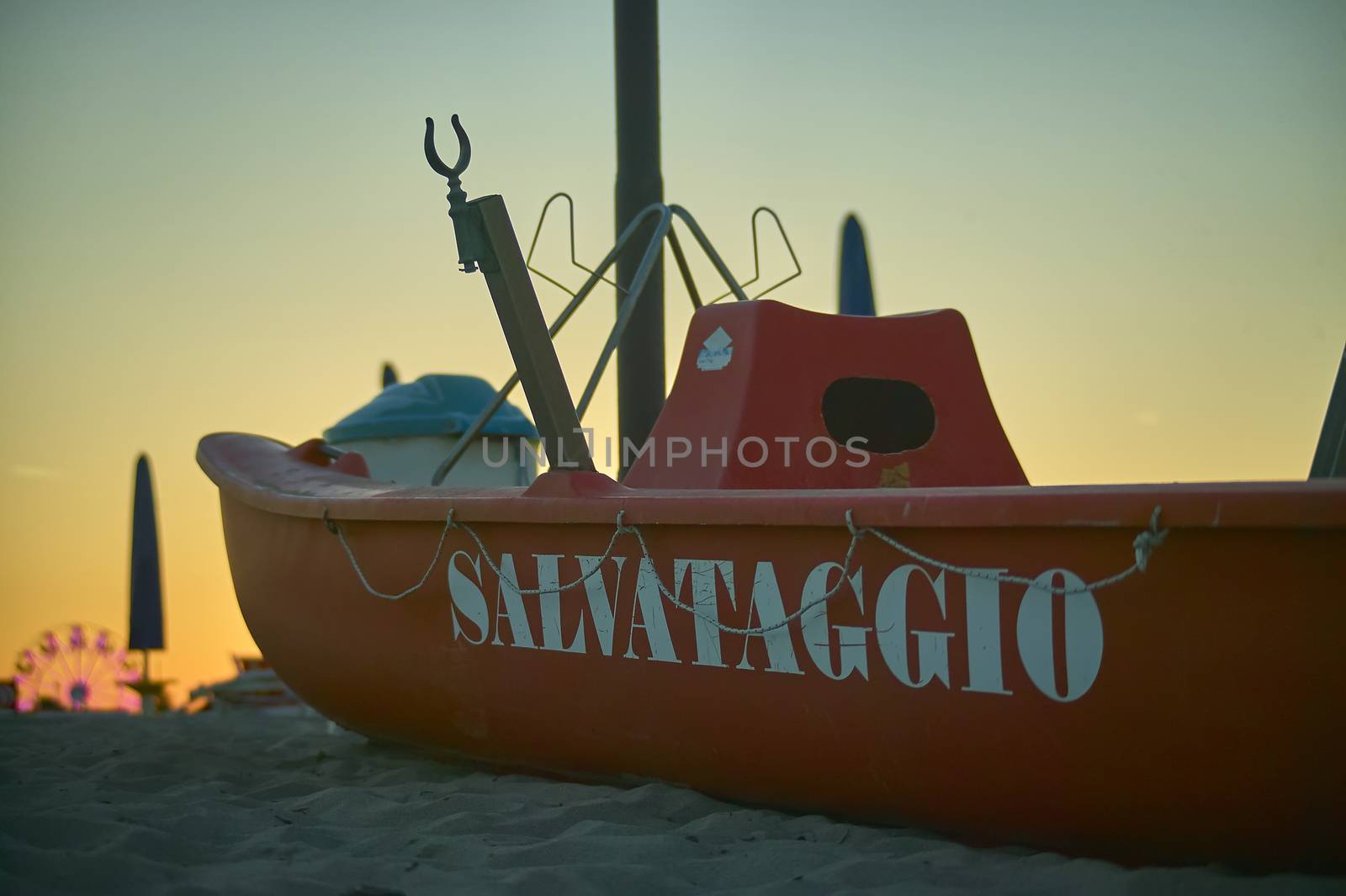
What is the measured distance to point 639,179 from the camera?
18.0 feet

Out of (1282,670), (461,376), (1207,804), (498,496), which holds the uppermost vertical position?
(461,376)

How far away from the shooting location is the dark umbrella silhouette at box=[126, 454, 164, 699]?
23.5ft

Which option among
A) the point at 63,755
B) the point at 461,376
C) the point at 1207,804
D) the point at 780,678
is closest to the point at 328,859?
the point at 780,678

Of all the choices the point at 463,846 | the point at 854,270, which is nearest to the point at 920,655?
the point at 463,846

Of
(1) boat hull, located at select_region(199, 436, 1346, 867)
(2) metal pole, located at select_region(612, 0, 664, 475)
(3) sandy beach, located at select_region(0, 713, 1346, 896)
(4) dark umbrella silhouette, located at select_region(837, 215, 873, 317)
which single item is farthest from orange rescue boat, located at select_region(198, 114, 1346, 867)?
(2) metal pole, located at select_region(612, 0, 664, 475)

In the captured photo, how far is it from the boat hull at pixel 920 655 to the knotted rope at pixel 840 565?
0.05ft

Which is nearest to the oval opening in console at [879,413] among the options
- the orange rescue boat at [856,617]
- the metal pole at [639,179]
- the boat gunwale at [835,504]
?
the orange rescue boat at [856,617]

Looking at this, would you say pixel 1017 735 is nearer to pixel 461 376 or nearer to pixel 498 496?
pixel 498 496

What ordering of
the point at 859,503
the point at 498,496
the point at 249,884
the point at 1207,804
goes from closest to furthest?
the point at 249,884
the point at 1207,804
the point at 859,503
the point at 498,496

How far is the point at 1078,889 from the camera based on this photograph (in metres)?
2.35

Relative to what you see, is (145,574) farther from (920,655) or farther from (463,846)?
(920,655)

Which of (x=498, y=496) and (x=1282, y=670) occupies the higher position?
(x=498, y=496)

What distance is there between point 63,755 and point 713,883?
2.61 meters

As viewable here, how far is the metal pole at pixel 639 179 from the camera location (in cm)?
547
